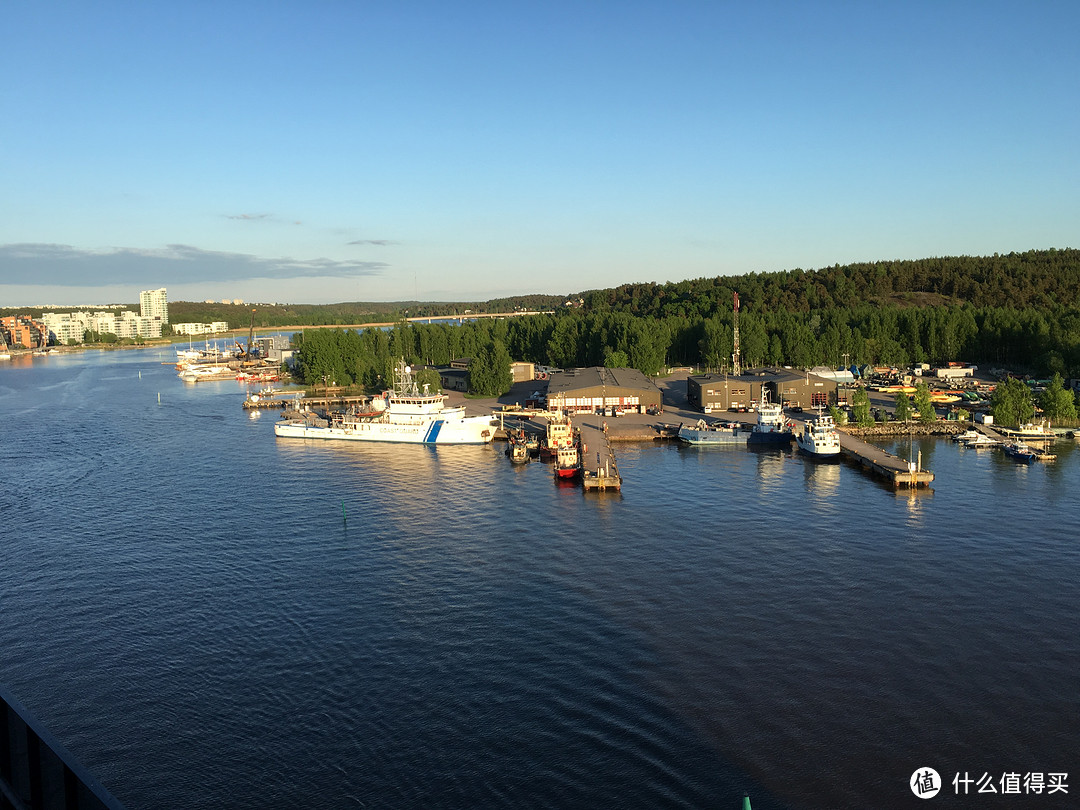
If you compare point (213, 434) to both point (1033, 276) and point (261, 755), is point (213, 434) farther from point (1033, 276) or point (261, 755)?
point (1033, 276)

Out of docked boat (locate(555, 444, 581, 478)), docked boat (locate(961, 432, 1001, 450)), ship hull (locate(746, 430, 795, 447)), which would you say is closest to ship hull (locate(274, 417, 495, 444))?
docked boat (locate(555, 444, 581, 478))

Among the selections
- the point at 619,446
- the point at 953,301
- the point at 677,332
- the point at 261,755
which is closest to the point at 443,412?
the point at 619,446

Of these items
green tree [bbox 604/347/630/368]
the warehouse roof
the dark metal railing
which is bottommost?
the dark metal railing

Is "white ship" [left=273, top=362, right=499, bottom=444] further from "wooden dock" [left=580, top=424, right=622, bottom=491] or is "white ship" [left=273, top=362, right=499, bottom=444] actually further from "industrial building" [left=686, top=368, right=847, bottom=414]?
"industrial building" [left=686, top=368, right=847, bottom=414]

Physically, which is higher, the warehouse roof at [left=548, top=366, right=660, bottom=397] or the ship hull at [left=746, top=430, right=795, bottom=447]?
the warehouse roof at [left=548, top=366, right=660, bottom=397]

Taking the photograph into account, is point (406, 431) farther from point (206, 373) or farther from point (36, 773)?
point (206, 373)

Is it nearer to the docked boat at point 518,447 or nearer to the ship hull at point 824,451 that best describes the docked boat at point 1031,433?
the ship hull at point 824,451

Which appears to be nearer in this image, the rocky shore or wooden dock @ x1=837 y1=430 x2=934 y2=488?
wooden dock @ x1=837 y1=430 x2=934 y2=488
